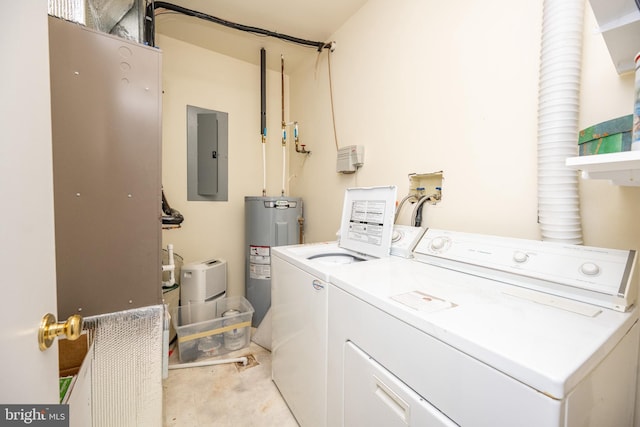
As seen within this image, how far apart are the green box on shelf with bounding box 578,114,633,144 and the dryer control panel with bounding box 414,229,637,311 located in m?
0.37

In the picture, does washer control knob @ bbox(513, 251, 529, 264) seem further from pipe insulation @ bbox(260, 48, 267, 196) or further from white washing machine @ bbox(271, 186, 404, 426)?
pipe insulation @ bbox(260, 48, 267, 196)

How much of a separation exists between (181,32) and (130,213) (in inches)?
76.6

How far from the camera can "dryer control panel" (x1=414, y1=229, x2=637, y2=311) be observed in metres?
0.70

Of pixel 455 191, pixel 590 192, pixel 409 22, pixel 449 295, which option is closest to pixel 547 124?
pixel 590 192

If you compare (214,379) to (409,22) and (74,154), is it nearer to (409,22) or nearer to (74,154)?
(74,154)

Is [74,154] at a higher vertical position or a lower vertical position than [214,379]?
higher

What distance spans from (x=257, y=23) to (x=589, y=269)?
8.47ft

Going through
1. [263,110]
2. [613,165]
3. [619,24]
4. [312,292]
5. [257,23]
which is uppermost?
[257,23]

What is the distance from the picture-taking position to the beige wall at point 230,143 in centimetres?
233

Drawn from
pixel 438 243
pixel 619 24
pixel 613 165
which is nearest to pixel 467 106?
pixel 619 24

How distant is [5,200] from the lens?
38 cm

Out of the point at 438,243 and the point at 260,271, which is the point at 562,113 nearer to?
the point at 438,243

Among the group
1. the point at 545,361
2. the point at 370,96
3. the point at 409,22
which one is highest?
the point at 409,22

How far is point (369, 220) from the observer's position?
1518 millimetres
